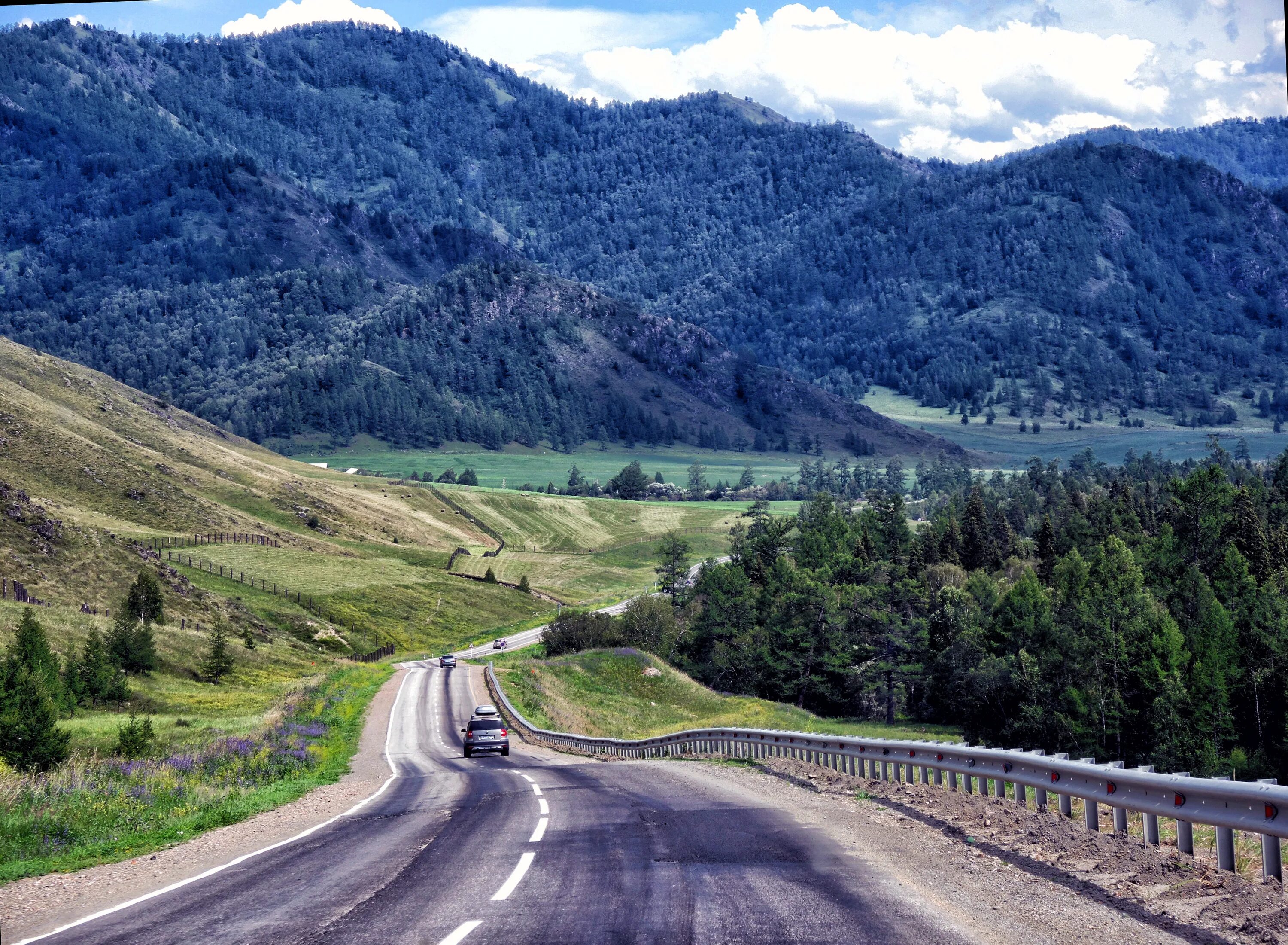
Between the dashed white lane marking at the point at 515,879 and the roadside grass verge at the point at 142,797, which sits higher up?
the dashed white lane marking at the point at 515,879

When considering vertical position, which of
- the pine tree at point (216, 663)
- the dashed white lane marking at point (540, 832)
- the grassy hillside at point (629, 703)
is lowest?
the grassy hillside at point (629, 703)

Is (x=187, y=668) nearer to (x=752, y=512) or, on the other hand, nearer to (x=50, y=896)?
(x=50, y=896)

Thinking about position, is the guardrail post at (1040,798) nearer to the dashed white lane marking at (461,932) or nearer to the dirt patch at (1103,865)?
the dirt patch at (1103,865)

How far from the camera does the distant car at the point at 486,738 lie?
46.2m

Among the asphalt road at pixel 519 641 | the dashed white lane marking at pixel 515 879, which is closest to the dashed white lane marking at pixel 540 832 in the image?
the dashed white lane marking at pixel 515 879

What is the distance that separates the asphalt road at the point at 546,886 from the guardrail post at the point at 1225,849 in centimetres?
359

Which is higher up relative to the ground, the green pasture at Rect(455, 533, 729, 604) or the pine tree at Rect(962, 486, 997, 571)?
the pine tree at Rect(962, 486, 997, 571)

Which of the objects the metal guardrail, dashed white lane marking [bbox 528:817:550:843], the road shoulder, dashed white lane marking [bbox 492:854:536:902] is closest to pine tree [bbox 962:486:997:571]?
the metal guardrail

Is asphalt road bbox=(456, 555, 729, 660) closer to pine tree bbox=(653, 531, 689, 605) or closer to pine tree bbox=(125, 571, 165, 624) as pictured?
pine tree bbox=(653, 531, 689, 605)

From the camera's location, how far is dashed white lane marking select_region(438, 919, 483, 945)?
11.0 m

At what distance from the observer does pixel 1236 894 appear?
12.1m

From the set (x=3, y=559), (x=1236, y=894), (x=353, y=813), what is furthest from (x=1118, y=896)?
(x=3, y=559)

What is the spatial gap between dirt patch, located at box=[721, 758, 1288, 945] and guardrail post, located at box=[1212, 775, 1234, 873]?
0.09m

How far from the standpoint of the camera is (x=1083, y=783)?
1653 centimetres
